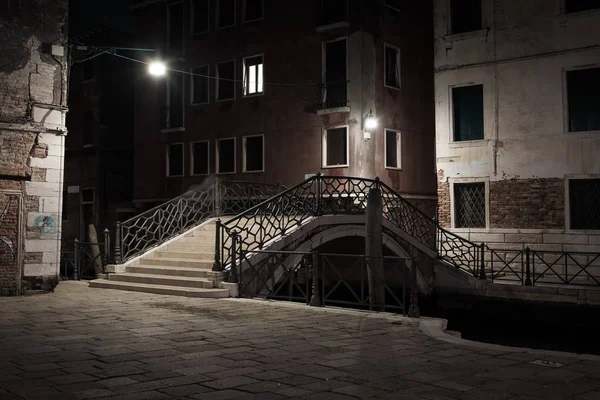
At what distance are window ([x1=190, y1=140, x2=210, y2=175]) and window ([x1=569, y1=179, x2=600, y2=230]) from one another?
13.0m

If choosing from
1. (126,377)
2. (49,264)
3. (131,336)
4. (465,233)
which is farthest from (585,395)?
(465,233)

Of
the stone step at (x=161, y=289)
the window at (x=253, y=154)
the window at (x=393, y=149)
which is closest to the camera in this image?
the stone step at (x=161, y=289)

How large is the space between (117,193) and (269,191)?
10.4 m

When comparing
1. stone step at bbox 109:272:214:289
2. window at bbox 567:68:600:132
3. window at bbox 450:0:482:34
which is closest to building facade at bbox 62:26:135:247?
stone step at bbox 109:272:214:289

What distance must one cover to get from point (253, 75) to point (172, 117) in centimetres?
421

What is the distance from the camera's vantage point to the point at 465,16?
19.1m

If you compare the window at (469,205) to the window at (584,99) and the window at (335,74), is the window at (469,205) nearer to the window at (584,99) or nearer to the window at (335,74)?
the window at (584,99)

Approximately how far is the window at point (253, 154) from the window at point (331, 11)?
4571mm

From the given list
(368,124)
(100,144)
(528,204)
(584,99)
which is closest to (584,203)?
(528,204)

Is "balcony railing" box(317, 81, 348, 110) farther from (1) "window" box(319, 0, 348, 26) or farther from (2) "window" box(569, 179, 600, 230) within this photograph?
(2) "window" box(569, 179, 600, 230)

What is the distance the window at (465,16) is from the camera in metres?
18.8

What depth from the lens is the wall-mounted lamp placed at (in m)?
20.3

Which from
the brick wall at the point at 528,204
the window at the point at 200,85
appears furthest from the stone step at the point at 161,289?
the window at the point at 200,85

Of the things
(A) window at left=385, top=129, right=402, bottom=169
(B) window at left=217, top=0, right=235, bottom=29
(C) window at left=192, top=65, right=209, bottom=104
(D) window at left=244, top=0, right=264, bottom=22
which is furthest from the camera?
(C) window at left=192, top=65, right=209, bottom=104
